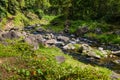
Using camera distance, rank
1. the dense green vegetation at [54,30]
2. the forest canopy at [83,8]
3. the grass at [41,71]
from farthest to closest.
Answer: the forest canopy at [83,8], the dense green vegetation at [54,30], the grass at [41,71]

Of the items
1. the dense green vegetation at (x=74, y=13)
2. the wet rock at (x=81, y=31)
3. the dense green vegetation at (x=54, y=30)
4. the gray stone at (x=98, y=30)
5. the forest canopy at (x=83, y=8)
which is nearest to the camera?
the dense green vegetation at (x=54, y=30)

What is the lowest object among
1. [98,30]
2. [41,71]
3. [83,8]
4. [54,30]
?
[54,30]

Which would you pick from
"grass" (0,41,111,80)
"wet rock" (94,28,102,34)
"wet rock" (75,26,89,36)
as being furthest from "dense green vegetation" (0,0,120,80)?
"wet rock" (75,26,89,36)

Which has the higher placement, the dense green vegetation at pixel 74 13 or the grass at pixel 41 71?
the grass at pixel 41 71

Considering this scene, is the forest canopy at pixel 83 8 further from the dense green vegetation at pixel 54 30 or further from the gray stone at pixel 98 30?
the gray stone at pixel 98 30

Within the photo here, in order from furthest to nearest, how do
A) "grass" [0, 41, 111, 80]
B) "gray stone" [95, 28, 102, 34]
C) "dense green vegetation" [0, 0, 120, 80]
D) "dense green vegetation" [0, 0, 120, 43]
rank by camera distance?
"dense green vegetation" [0, 0, 120, 43], "gray stone" [95, 28, 102, 34], "dense green vegetation" [0, 0, 120, 80], "grass" [0, 41, 111, 80]

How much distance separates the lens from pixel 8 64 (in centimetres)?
2414

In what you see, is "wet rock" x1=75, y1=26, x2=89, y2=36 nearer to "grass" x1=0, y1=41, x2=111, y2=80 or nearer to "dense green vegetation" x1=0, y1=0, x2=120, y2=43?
"dense green vegetation" x1=0, y1=0, x2=120, y2=43

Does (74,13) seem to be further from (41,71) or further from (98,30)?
(41,71)

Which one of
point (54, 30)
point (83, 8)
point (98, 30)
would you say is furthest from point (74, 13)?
point (98, 30)

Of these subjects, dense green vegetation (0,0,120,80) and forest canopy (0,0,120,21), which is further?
forest canopy (0,0,120,21)

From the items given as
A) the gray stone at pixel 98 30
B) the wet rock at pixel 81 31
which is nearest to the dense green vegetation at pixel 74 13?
the gray stone at pixel 98 30

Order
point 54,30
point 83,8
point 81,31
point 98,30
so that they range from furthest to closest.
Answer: point 83,8 → point 54,30 → point 81,31 → point 98,30

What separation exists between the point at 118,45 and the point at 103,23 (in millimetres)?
22065
